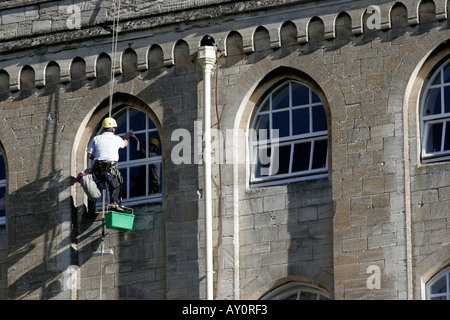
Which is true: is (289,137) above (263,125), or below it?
below

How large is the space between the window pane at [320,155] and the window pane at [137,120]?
396 centimetres

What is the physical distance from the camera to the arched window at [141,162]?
38531mm

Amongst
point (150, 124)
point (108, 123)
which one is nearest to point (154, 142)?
point (150, 124)

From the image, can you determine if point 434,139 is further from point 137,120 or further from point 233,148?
point 137,120

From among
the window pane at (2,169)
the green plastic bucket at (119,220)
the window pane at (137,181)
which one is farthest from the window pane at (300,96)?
the window pane at (2,169)

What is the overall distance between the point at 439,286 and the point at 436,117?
338cm

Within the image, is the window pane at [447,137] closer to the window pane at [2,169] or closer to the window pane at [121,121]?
the window pane at [121,121]

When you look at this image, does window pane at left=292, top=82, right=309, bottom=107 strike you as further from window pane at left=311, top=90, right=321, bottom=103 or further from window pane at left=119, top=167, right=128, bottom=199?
window pane at left=119, top=167, right=128, bottom=199

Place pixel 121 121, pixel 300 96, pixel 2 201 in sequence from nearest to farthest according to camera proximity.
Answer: pixel 300 96 < pixel 121 121 < pixel 2 201

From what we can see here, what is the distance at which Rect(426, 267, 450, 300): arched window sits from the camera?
1391 inches

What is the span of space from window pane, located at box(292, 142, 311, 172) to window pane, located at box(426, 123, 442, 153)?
8.23 feet

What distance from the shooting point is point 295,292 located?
3678 cm

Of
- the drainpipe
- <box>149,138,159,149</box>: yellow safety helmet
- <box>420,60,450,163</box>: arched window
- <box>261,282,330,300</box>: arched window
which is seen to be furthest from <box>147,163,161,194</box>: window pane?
<box>420,60,450,163</box>: arched window

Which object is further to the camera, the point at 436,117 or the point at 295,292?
the point at 295,292
